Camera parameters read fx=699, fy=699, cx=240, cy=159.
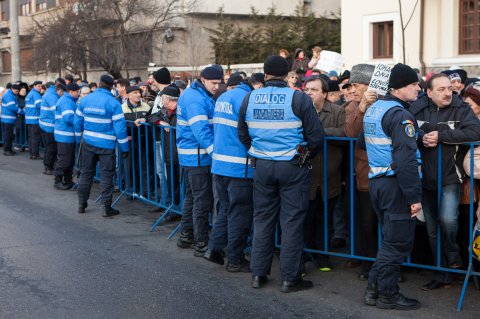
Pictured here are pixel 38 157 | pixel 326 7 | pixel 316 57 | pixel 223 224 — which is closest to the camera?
pixel 223 224

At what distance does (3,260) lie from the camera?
7273mm

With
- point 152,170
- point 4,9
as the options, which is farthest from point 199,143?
point 4,9

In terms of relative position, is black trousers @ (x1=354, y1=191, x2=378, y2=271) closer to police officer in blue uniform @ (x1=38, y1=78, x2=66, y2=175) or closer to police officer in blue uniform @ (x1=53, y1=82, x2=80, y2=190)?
police officer in blue uniform @ (x1=53, y1=82, x2=80, y2=190)

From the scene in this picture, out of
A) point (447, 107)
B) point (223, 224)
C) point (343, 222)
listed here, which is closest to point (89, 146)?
point (223, 224)

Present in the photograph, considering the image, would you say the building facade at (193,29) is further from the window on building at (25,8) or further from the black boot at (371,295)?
the black boot at (371,295)

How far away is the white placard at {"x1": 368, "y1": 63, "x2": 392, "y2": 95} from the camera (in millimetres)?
6270

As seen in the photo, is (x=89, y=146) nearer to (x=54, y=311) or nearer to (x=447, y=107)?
(x=54, y=311)

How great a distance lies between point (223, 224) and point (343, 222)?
1.32 meters

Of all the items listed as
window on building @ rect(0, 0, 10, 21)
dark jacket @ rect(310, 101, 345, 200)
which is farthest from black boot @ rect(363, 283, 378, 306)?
window on building @ rect(0, 0, 10, 21)

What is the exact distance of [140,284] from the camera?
21.1 ft

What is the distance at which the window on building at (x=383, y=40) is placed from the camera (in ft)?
74.8

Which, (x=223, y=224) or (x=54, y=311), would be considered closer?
(x=54, y=311)

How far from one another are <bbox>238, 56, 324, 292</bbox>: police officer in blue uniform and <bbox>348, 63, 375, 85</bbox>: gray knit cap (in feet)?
2.95

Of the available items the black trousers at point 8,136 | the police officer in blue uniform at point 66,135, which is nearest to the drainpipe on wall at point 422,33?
the black trousers at point 8,136
